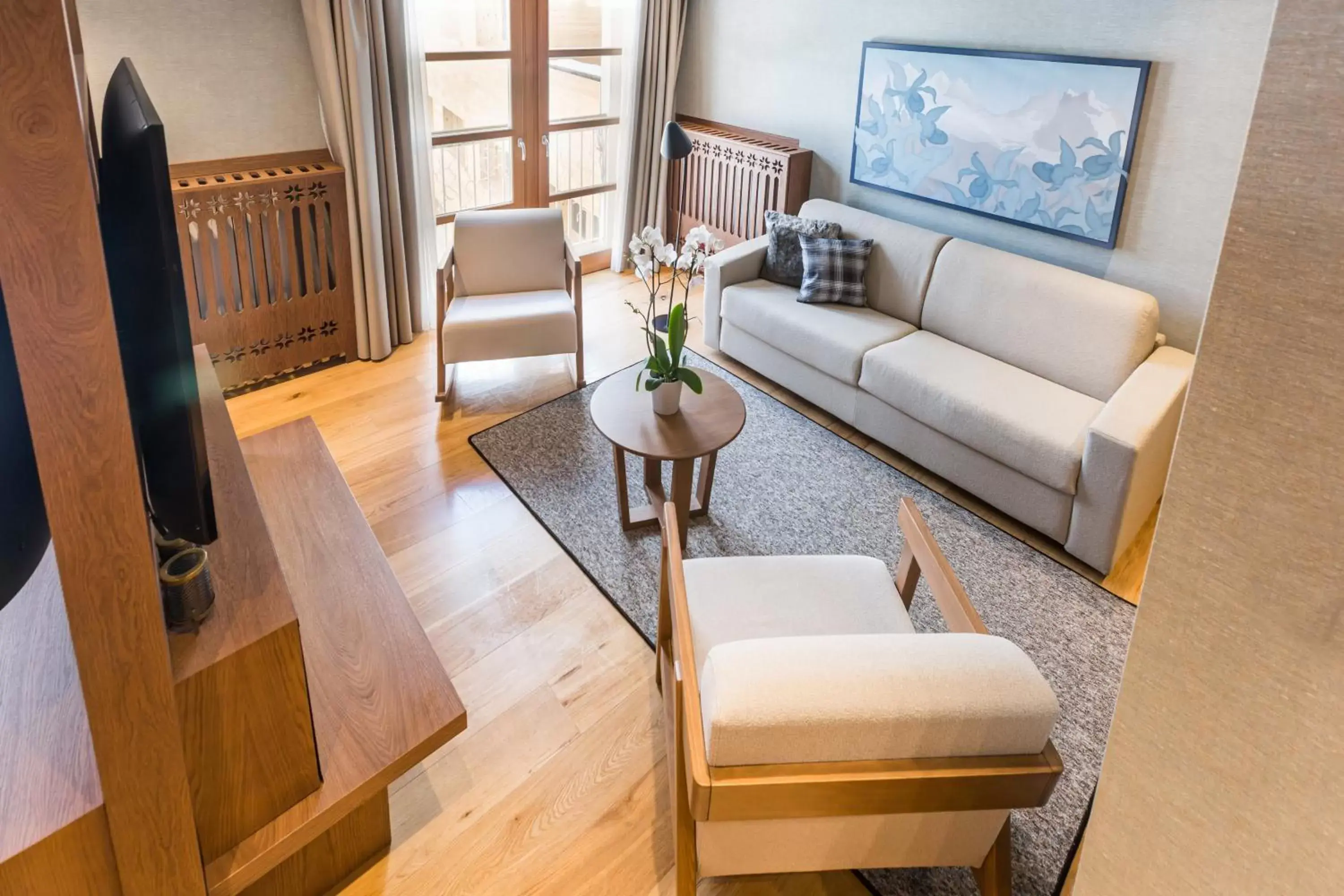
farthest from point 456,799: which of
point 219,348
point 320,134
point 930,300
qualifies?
point 320,134

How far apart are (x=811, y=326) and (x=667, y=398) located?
1.07 metres

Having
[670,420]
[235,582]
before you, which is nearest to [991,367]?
[670,420]

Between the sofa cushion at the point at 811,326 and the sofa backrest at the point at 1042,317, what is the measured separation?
0.80 ft

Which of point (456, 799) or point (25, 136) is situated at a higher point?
point (25, 136)

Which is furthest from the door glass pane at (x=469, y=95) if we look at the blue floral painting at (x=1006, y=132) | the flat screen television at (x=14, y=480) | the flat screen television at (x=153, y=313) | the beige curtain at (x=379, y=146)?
the flat screen television at (x=14, y=480)

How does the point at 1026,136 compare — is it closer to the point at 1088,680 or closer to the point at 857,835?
the point at 1088,680

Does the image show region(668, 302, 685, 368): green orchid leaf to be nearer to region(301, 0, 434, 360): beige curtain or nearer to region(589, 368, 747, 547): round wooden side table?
region(589, 368, 747, 547): round wooden side table

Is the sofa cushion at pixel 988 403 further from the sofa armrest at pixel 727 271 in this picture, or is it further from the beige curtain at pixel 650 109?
the beige curtain at pixel 650 109

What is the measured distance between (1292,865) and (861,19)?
13.6 ft

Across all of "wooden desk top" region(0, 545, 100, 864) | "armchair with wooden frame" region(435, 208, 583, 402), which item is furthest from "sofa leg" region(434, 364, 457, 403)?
"wooden desk top" region(0, 545, 100, 864)

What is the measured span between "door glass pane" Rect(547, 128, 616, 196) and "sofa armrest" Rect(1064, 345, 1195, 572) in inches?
131

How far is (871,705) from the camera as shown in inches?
52.2

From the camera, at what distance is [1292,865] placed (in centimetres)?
70

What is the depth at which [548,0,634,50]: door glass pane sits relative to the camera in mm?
4609
